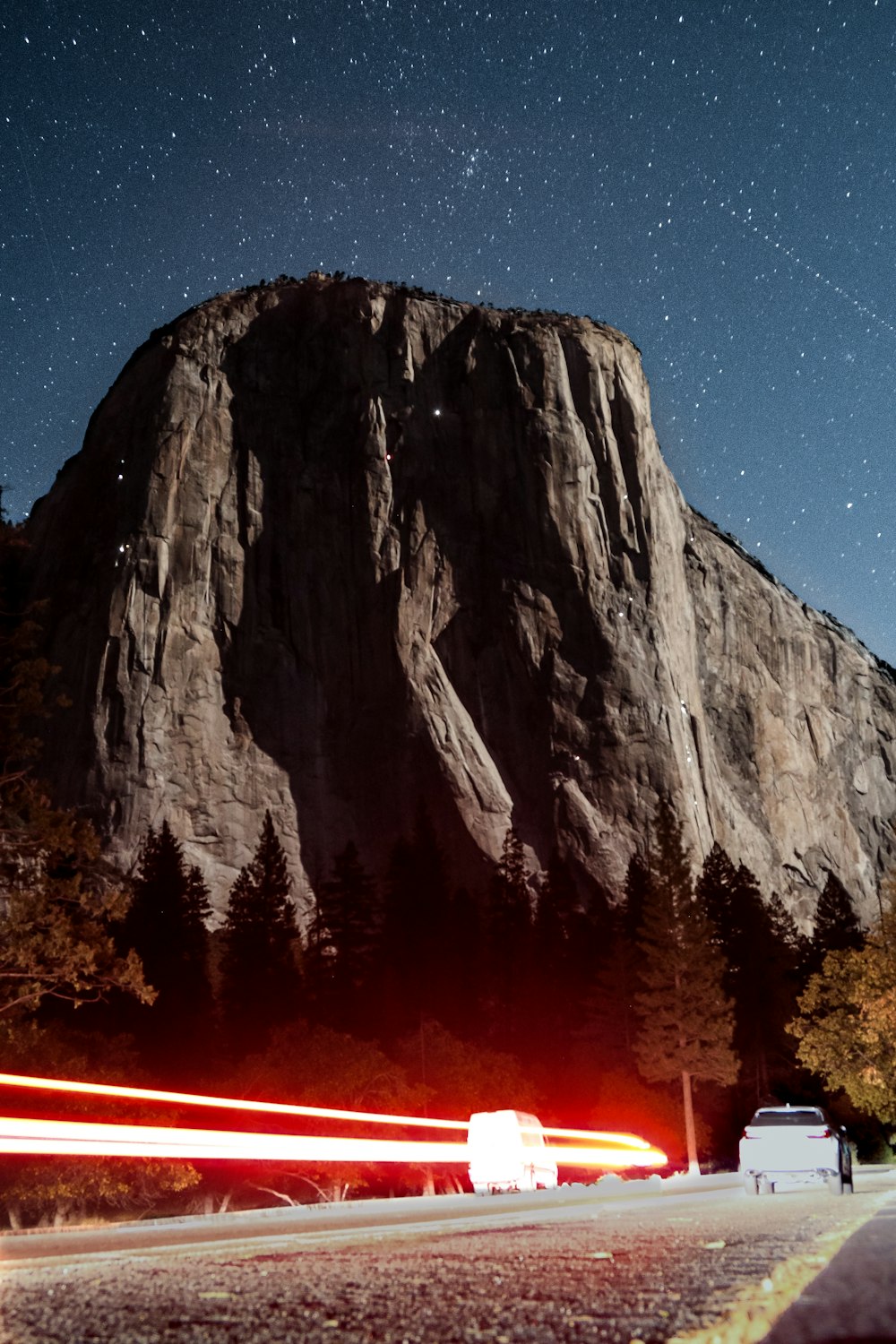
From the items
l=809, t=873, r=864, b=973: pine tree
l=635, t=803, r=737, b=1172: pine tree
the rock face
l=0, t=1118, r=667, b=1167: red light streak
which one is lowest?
l=0, t=1118, r=667, b=1167: red light streak

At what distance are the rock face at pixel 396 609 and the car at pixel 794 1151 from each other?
223 feet

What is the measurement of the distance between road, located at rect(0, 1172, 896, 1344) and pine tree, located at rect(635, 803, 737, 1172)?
152 ft

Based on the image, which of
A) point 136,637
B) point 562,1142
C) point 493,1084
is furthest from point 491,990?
point 136,637

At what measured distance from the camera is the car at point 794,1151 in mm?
20641

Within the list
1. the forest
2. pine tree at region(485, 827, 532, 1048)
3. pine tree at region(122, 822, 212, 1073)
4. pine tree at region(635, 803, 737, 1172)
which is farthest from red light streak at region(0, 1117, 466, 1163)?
pine tree at region(485, 827, 532, 1048)

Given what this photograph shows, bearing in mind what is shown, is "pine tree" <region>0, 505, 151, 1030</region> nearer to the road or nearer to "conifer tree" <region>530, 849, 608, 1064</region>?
the road

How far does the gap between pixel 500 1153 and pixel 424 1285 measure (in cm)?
2291

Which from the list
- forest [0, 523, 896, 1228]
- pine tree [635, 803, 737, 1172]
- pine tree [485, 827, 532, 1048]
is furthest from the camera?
pine tree [485, 827, 532, 1048]

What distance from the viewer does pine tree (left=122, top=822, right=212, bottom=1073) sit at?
59938 millimetres

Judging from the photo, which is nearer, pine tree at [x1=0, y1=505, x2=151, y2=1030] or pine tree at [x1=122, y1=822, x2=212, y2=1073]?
pine tree at [x1=0, y1=505, x2=151, y2=1030]

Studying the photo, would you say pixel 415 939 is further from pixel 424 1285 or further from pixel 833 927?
pixel 424 1285

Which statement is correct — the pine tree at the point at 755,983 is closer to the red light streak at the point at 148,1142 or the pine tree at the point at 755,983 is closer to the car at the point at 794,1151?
the car at the point at 794,1151

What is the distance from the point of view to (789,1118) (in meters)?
21.4

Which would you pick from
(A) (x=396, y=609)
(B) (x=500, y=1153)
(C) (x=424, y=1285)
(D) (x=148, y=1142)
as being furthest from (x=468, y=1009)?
(C) (x=424, y=1285)
